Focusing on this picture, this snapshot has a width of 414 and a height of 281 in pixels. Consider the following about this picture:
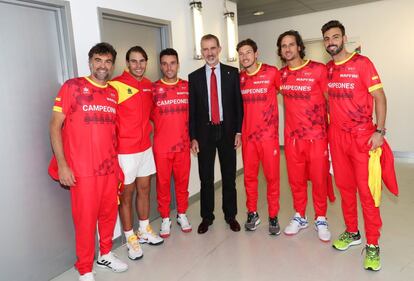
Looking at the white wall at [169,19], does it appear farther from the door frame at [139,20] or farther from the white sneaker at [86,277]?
the white sneaker at [86,277]

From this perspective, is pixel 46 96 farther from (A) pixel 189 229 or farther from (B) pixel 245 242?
(B) pixel 245 242

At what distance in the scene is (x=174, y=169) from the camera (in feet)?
10.4

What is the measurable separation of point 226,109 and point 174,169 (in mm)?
750

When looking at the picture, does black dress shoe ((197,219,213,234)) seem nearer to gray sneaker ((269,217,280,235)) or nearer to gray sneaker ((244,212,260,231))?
gray sneaker ((244,212,260,231))

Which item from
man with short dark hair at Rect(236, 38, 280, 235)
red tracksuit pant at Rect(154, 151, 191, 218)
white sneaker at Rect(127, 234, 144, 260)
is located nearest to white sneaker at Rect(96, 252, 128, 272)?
white sneaker at Rect(127, 234, 144, 260)

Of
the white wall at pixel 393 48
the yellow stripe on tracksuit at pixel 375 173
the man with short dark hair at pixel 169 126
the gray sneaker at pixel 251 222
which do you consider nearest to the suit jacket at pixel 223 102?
the man with short dark hair at pixel 169 126

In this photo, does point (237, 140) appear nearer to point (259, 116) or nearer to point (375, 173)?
point (259, 116)

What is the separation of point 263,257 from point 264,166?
0.77m

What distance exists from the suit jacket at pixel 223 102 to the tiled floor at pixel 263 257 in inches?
36.1

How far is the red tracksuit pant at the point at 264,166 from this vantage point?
2.93 metres

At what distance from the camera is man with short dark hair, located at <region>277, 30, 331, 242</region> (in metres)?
2.74

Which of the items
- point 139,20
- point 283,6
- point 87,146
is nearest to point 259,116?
point 87,146

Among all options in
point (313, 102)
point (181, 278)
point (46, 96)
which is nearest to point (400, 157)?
point (313, 102)

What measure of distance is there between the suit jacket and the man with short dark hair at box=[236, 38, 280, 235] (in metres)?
0.07
